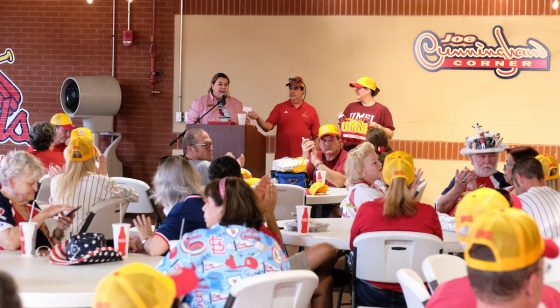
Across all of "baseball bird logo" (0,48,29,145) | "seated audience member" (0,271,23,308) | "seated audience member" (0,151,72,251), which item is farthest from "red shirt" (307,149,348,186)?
"seated audience member" (0,271,23,308)

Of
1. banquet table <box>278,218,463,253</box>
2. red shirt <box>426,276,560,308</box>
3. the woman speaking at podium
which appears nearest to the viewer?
red shirt <box>426,276,560,308</box>

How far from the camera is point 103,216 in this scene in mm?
5590

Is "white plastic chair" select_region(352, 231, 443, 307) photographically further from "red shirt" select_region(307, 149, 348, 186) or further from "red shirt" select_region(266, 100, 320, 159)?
"red shirt" select_region(266, 100, 320, 159)

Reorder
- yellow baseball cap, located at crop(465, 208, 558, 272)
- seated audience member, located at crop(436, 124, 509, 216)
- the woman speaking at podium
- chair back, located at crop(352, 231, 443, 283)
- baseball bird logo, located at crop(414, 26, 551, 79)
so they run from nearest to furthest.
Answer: yellow baseball cap, located at crop(465, 208, 558, 272), chair back, located at crop(352, 231, 443, 283), seated audience member, located at crop(436, 124, 509, 216), the woman speaking at podium, baseball bird logo, located at crop(414, 26, 551, 79)

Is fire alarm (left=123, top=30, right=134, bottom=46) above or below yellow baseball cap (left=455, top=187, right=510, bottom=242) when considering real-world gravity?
above

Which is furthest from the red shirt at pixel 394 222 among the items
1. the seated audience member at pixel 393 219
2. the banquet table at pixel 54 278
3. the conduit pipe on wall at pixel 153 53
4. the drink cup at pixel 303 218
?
the conduit pipe on wall at pixel 153 53

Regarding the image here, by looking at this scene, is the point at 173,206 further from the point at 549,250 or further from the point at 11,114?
the point at 11,114

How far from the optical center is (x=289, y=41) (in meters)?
11.4

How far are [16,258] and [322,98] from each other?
7.44 metres

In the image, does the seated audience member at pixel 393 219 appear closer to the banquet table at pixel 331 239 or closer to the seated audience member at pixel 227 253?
the banquet table at pixel 331 239

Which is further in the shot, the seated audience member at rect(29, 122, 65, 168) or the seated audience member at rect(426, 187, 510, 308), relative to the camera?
the seated audience member at rect(29, 122, 65, 168)

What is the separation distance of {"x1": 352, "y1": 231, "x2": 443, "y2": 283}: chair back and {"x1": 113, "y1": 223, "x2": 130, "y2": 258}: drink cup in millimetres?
1242

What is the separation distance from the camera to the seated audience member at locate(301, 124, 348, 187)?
811 centimetres

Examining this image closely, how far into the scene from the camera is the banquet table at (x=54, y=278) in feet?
10.9
